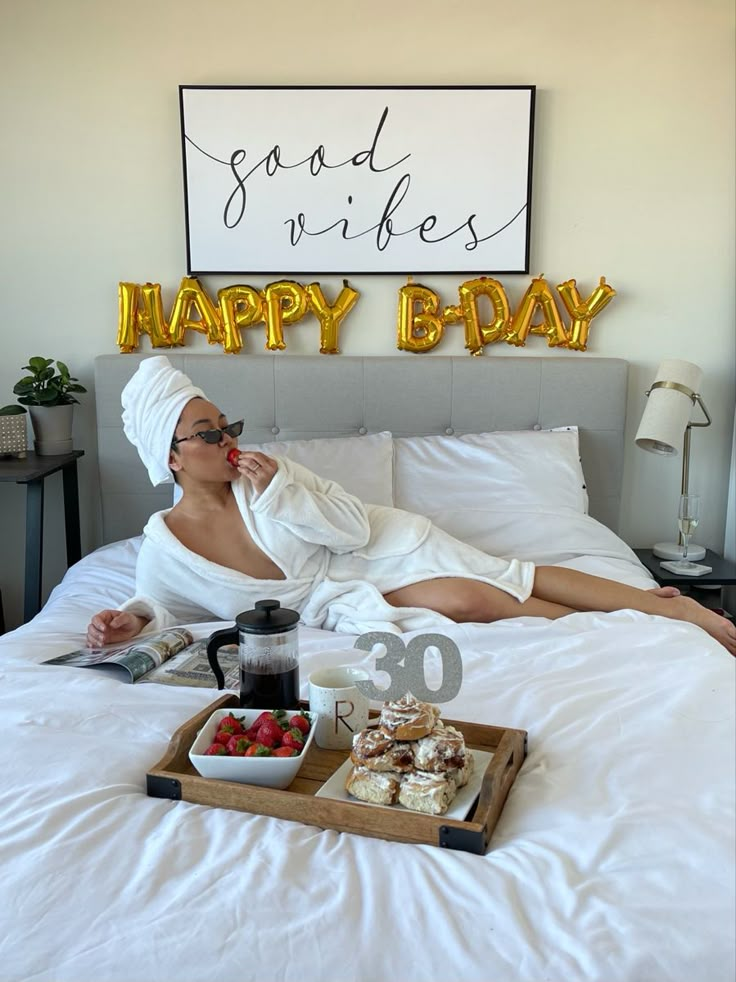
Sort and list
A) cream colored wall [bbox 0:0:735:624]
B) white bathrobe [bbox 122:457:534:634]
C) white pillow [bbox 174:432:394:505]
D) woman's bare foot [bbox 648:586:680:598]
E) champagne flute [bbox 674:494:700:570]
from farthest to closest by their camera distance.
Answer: cream colored wall [bbox 0:0:735:624] → champagne flute [bbox 674:494:700:570] → white pillow [bbox 174:432:394:505] → woman's bare foot [bbox 648:586:680:598] → white bathrobe [bbox 122:457:534:634]

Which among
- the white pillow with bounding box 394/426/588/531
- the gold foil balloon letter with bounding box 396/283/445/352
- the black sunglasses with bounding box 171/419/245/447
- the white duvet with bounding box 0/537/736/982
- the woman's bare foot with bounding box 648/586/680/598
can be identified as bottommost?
the white duvet with bounding box 0/537/736/982

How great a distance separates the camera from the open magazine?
172 centimetres

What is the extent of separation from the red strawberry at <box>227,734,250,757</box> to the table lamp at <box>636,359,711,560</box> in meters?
1.83

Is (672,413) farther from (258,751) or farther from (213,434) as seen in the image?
(258,751)

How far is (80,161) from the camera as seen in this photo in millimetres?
2984

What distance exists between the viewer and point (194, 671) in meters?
1.75

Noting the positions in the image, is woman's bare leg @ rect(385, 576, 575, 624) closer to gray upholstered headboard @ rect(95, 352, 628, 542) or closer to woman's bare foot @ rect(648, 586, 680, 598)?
woman's bare foot @ rect(648, 586, 680, 598)

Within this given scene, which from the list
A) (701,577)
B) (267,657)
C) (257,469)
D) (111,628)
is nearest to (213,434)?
(257,469)

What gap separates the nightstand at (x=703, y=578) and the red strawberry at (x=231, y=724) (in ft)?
5.72

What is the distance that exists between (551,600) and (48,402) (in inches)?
69.3

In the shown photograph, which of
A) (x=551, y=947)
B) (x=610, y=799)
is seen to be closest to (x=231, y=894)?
(x=551, y=947)

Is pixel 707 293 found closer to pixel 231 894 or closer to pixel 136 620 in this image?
pixel 136 620

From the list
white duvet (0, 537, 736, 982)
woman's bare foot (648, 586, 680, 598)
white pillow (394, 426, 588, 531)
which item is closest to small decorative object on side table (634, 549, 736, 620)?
white pillow (394, 426, 588, 531)

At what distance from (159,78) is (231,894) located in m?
2.72
